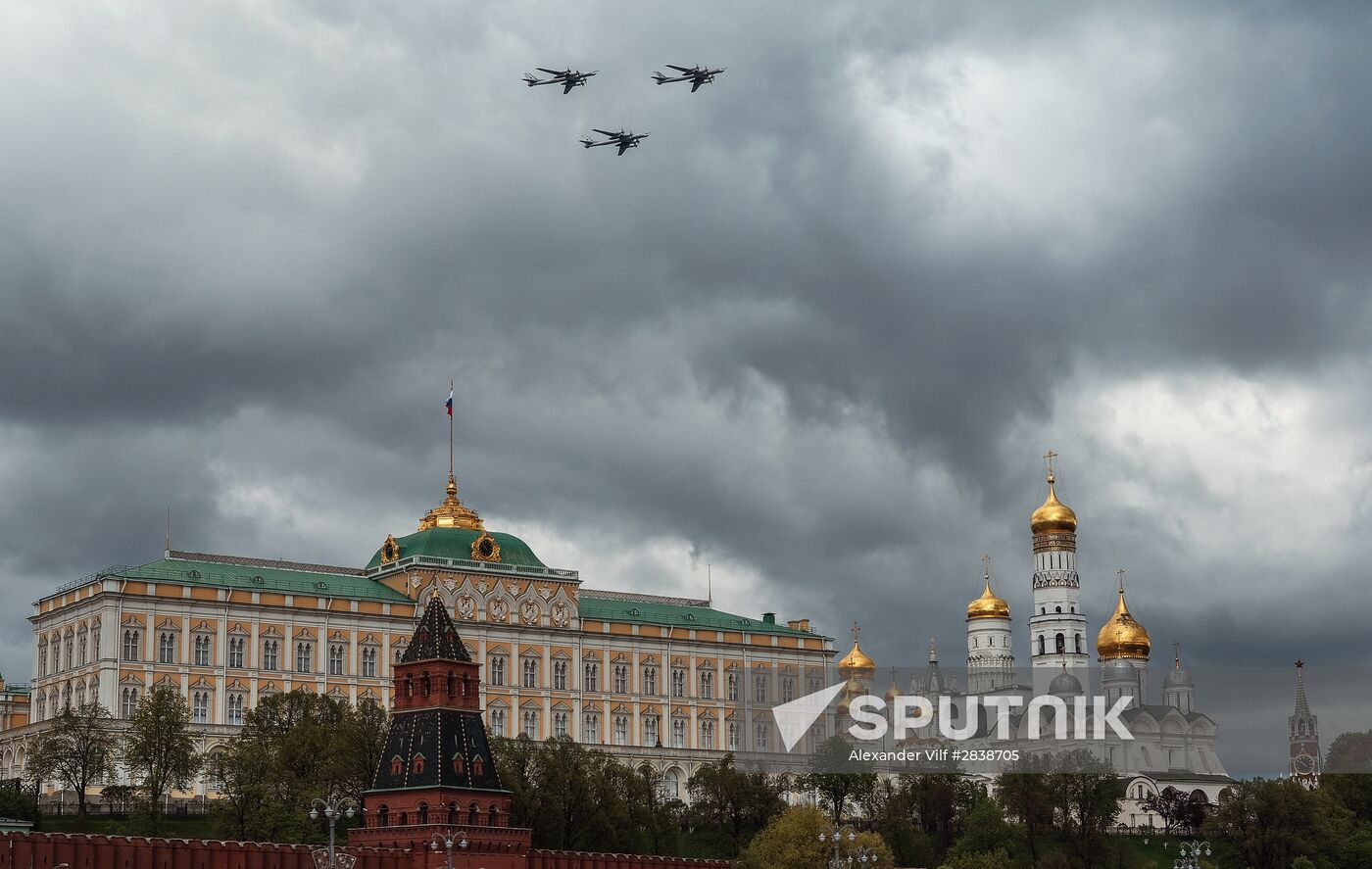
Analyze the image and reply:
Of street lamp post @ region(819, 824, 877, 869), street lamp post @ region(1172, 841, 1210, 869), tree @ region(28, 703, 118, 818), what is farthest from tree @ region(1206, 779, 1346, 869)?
tree @ region(28, 703, 118, 818)

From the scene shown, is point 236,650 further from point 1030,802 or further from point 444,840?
point 1030,802

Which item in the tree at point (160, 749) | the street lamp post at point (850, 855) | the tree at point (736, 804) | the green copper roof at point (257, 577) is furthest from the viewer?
the green copper roof at point (257, 577)

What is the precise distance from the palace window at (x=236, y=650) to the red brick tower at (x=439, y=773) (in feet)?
159

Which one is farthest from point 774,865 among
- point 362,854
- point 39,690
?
point 39,690

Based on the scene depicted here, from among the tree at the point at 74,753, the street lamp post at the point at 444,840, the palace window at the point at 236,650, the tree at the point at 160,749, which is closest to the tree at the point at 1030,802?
the street lamp post at the point at 444,840

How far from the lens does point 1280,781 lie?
585 feet

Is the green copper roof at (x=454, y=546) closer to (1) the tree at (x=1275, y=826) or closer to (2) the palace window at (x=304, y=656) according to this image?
(2) the palace window at (x=304, y=656)

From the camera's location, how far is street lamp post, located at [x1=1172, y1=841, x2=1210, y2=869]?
155375 millimetres

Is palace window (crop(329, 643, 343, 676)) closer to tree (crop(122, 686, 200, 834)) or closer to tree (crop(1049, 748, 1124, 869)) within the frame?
tree (crop(122, 686, 200, 834))

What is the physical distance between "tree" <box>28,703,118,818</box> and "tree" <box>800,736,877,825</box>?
53799 millimetres

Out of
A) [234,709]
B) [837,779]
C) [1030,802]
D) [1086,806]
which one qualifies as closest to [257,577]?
[234,709]

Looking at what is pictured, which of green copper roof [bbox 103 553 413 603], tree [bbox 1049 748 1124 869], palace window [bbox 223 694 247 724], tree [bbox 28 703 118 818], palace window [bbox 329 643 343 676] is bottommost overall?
tree [bbox 1049 748 1124 869]

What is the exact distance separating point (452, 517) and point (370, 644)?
16.7 m

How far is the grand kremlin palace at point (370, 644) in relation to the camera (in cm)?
17112
